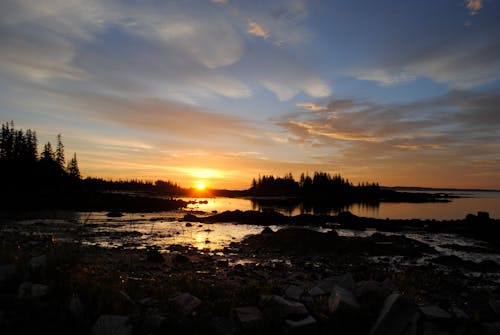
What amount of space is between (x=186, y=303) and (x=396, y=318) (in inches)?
164

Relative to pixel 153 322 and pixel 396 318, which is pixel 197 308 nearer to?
pixel 153 322

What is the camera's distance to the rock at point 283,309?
6.50 meters

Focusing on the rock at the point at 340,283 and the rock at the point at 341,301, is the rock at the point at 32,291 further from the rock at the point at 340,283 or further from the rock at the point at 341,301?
the rock at the point at 340,283

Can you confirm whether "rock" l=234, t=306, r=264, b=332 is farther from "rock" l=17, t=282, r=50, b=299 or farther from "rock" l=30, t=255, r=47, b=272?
"rock" l=30, t=255, r=47, b=272

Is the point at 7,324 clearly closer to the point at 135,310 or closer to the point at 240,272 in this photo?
the point at 135,310

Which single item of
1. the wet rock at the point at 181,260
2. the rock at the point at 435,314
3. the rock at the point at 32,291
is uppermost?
the rock at the point at 32,291

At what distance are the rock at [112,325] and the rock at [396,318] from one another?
4.57 meters

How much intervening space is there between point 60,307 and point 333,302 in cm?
546

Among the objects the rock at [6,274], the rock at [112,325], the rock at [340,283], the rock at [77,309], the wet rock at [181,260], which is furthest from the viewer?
the wet rock at [181,260]

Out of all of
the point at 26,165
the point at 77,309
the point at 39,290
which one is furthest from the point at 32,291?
the point at 26,165

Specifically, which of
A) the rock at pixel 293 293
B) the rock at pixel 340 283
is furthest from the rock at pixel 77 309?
the rock at pixel 340 283

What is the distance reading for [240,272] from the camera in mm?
15344

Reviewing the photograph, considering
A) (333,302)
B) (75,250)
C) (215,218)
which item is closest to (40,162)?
(215,218)

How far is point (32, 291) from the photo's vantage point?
6723 millimetres
